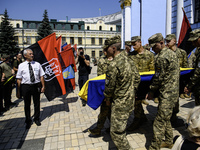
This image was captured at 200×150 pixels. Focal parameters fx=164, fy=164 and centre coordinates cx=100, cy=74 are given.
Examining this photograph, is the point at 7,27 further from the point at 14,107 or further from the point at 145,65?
the point at 145,65

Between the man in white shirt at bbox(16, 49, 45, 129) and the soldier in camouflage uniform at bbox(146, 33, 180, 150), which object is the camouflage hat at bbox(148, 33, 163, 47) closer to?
the soldier in camouflage uniform at bbox(146, 33, 180, 150)

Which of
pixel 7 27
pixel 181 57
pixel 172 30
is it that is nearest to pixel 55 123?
pixel 181 57

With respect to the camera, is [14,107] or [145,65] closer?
[145,65]

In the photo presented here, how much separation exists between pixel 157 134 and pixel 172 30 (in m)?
9.33

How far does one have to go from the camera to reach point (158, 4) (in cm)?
1531

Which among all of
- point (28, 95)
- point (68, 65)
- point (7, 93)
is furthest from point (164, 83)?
point (7, 93)

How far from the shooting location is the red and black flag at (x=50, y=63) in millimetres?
5082

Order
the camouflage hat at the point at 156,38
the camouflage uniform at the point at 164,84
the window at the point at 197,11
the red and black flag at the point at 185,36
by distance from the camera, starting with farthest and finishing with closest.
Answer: the window at the point at 197,11, the red and black flag at the point at 185,36, the camouflage hat at the point at 156,38, the camouflage uniform at the point at 164,84

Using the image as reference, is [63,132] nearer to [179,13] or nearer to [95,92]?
[95,92]

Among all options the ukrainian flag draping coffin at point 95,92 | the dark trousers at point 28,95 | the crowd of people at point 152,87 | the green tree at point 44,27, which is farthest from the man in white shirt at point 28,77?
the green tree at point 44,27

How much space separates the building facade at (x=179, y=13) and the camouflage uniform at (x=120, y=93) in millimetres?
7956

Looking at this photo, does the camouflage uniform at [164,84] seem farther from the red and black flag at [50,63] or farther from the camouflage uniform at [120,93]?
the red and black flag at [50,63]

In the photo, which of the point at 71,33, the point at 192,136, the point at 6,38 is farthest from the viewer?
the point at 71,33

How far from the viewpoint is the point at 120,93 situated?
2.85m
